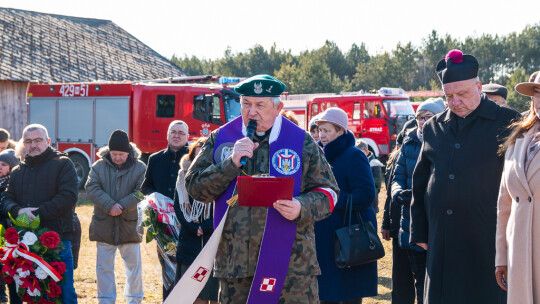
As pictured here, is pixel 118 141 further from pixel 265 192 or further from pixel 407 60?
pixel 407 60

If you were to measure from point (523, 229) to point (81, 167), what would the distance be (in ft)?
54.5

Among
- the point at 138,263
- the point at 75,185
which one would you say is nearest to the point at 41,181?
the point at 75,185

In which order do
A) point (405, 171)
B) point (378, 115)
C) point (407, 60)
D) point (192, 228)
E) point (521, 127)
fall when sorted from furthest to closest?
point (407, 60) < point (378, 115) < point (192, 228) < point (405, 171) < point (521, 127)

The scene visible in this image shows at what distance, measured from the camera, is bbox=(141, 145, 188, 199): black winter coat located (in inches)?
253

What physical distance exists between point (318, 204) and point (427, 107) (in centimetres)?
249

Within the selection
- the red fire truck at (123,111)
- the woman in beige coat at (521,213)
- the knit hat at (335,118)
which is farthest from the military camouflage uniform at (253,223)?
the red fire truck at (123,111)

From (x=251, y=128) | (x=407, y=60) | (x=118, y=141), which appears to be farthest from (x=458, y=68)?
(x=407, y=60)

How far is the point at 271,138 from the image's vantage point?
11.8 ft

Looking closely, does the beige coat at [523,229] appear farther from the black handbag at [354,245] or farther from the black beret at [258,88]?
the black handbag at [354,245]

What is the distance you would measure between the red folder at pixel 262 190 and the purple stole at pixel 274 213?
0.26m

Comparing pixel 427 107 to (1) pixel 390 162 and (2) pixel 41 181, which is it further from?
(2) pixel 41 181

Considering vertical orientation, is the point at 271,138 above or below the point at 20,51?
below

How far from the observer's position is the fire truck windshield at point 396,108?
21516 millimetres

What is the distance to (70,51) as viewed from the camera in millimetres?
28703
